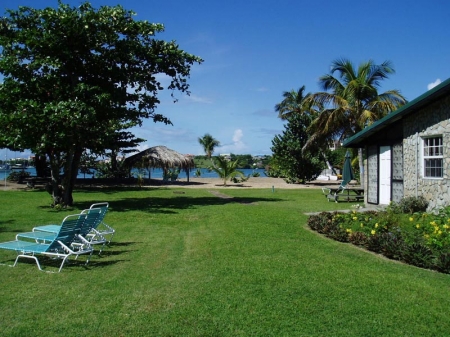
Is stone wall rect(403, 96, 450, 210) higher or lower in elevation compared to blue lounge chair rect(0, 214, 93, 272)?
higher

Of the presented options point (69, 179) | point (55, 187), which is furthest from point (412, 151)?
point (55, 187)

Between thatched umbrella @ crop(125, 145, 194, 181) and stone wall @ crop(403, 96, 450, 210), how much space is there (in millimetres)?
25779

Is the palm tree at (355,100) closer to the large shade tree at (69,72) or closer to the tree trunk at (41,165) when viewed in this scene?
the large shade tree at (69,72)

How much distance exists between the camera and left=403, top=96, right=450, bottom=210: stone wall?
12945 millimetres

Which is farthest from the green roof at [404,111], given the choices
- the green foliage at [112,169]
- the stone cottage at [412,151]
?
the green foliage at [112,169]

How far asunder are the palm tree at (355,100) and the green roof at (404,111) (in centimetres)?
710

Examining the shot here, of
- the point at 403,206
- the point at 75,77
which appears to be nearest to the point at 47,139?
the point at 75,77

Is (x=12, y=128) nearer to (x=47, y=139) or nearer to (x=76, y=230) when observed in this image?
(x=47, y=139)

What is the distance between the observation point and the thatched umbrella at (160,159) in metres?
37.7

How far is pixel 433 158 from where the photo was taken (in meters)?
13.6

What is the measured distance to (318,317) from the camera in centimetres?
501

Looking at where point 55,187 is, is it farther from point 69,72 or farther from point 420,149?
point 420,149

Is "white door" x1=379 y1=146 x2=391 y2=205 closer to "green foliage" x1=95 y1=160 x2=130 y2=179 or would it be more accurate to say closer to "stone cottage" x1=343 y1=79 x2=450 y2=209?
"stone cottage" x1=343 y1=79 x2=450 y2=209

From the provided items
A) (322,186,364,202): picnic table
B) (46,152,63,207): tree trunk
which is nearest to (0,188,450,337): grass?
(46,152,63,207): tree trunk
